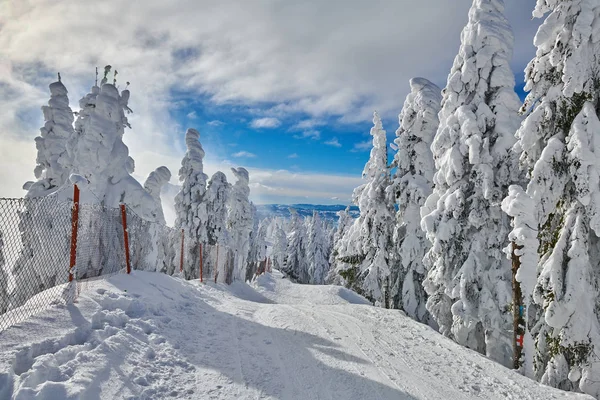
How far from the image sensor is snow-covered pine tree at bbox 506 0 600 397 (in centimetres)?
669

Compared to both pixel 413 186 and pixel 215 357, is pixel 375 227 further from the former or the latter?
pixel 215 357

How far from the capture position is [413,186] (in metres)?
15.9

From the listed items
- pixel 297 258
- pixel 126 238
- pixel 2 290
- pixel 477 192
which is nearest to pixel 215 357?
pixel 2 290

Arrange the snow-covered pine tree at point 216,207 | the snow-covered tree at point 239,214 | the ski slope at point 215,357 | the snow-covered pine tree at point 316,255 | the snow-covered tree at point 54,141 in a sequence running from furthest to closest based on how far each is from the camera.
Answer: the snow-covered pine tree at point 316,255 < the snow-covered tree at point 239,214 < the snow-covered pine tree at point 216,207 < the snow-covered tree at point 54,141 < the ski slope at point 215,357

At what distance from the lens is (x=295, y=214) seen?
56.2 metres

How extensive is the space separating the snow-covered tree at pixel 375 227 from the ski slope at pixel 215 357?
31.0 ft

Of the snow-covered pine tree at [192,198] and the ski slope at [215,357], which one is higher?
the snow-covered pine tree at [192,198]

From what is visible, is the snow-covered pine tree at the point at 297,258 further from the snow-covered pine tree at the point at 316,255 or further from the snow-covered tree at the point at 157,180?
the snow-covered tree at the point at 157,180

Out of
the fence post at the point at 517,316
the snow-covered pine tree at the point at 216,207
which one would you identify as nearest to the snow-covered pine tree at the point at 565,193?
the fence post at the point at 517,316

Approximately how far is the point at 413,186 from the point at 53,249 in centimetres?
1382

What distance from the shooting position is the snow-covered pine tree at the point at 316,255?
48.8 meters

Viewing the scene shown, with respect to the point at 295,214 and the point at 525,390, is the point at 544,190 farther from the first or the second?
the point at 295,214

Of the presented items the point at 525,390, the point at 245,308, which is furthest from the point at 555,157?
the point at 245,308

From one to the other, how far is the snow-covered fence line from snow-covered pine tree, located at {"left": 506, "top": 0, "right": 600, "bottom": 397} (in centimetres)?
933
